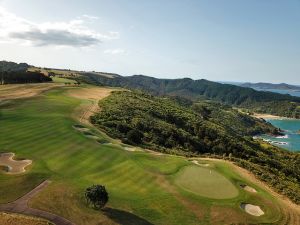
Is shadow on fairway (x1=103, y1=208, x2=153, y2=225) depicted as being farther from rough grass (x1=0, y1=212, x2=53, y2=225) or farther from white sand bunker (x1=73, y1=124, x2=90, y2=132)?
white sand bunker (x1=73, y1=124, x2=90, y2=132)

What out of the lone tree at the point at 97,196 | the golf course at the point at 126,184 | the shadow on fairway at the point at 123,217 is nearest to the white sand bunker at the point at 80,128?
the golf course at the point at 126,184

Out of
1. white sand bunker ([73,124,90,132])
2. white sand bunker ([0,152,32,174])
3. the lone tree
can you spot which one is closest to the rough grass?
the lone tree

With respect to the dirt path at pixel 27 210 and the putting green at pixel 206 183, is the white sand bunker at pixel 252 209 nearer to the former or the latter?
the putting green at pixel 206 183

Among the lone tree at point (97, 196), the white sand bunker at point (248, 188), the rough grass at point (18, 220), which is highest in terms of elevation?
the lone tree at point (97, 196)

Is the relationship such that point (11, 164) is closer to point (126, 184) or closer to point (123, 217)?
point (126, 184)

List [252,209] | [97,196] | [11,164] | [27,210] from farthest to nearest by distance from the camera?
[11,164] < [252,209] < [97,196] < [27,210]

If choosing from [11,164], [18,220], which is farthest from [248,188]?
[11,164]

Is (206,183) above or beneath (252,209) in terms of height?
above

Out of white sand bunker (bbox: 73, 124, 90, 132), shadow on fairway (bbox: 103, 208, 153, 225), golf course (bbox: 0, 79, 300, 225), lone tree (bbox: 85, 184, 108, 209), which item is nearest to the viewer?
shadow on fairway (bbox: 103, 208, 153, 225)
